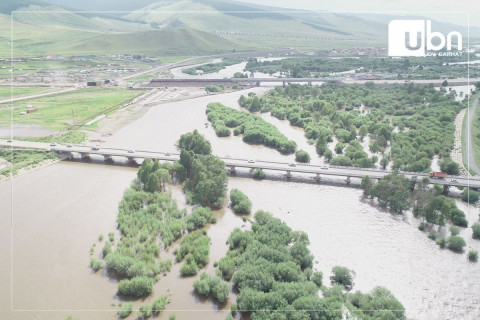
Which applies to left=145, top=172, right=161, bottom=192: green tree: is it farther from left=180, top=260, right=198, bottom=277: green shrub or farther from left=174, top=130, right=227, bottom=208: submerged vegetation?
left=180, top=260, right=198, bottom=277: green shrub

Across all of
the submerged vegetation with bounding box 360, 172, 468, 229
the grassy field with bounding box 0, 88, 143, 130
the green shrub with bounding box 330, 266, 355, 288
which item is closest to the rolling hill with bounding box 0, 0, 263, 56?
the grassy field with bounding box 0, 88, 143, 130

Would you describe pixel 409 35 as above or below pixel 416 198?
above

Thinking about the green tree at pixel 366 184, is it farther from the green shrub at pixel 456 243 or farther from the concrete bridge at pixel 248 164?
the green shrub at pixel 456 243

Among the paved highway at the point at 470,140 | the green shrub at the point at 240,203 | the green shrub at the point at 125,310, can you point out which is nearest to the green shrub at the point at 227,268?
the green shrub at the point at 125,310

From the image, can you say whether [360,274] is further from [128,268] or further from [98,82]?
[98,82]

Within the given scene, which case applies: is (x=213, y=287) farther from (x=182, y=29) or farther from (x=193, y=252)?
(x=182, y=29)

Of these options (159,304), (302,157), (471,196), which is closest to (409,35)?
(471,196)

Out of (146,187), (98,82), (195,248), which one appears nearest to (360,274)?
(195,248)
